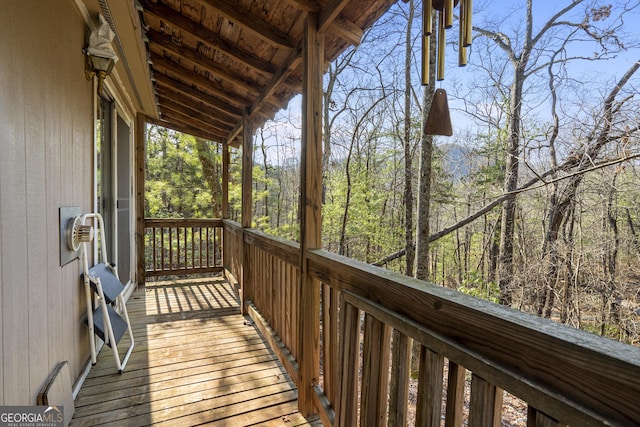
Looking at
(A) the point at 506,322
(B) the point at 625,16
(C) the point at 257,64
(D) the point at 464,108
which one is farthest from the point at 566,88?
(A) the point at 506,322

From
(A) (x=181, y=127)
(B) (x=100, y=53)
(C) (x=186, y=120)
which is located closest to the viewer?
(B) (x=100, y=53)

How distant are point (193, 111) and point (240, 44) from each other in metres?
2.15

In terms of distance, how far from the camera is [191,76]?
3.04 meters

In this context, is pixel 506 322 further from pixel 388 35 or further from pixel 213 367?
pixel 388 35

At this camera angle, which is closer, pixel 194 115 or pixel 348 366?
pixel 348 366

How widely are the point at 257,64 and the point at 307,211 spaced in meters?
1.38

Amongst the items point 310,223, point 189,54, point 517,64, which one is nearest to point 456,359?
point 310,223

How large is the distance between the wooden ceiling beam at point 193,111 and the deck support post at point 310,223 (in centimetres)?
262

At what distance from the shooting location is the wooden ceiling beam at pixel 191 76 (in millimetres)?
3000

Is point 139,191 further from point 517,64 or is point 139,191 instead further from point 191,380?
point 517,64

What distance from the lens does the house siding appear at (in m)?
1.19

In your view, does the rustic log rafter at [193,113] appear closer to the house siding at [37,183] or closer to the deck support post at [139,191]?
the deck support post at [139,191]

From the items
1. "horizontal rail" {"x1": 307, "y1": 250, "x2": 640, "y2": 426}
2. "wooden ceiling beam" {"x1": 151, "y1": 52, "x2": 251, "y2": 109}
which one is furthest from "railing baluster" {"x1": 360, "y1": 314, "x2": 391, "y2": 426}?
"wooden ceiling beam" {"x1": 151, "y1": 52, "x2": 251, "y2": 109}

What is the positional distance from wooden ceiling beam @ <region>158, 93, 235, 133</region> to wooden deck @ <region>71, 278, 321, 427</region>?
8.41 ft
